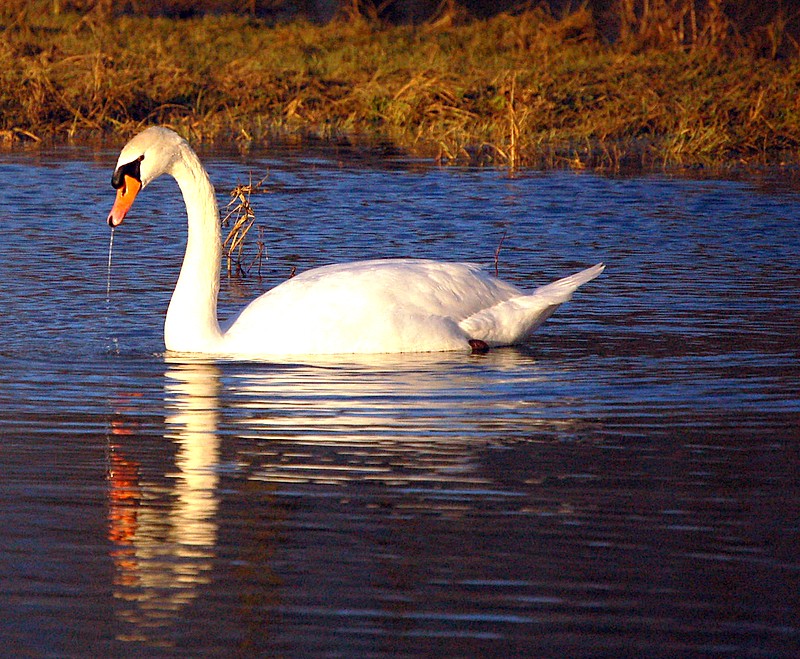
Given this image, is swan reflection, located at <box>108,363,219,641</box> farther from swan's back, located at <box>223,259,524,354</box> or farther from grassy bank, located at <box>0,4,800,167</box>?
grassy bank, located at <box>0,4,800,167</box>

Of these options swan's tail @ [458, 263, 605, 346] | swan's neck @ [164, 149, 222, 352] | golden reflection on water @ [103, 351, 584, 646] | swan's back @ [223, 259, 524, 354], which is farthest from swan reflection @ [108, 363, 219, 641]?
swan's tail @ [458, 263, 605, 346]

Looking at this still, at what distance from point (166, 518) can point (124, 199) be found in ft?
9.91

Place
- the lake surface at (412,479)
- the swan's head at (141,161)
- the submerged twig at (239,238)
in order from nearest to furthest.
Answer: the lake surface at (412,479), the swan's head at (141,161), the submerged twig at (239,238)

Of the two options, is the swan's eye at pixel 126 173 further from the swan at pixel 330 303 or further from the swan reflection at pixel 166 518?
the swan reflection at pixel 166 518

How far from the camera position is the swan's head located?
305 inches

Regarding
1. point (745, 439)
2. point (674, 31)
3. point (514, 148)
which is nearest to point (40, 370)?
point (745, 439)

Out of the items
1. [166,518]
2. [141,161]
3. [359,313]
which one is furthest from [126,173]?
[166,518]

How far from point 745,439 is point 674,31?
1816 centimetres

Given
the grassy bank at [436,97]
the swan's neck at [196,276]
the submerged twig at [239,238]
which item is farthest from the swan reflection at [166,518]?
the grassy bank at [436,97]

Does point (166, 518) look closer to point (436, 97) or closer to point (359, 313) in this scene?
point (359, 313)

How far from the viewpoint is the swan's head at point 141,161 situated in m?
7.76

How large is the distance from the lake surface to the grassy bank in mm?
6766

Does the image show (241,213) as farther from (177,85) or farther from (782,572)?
(177,85)

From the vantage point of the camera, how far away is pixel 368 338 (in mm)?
7711
